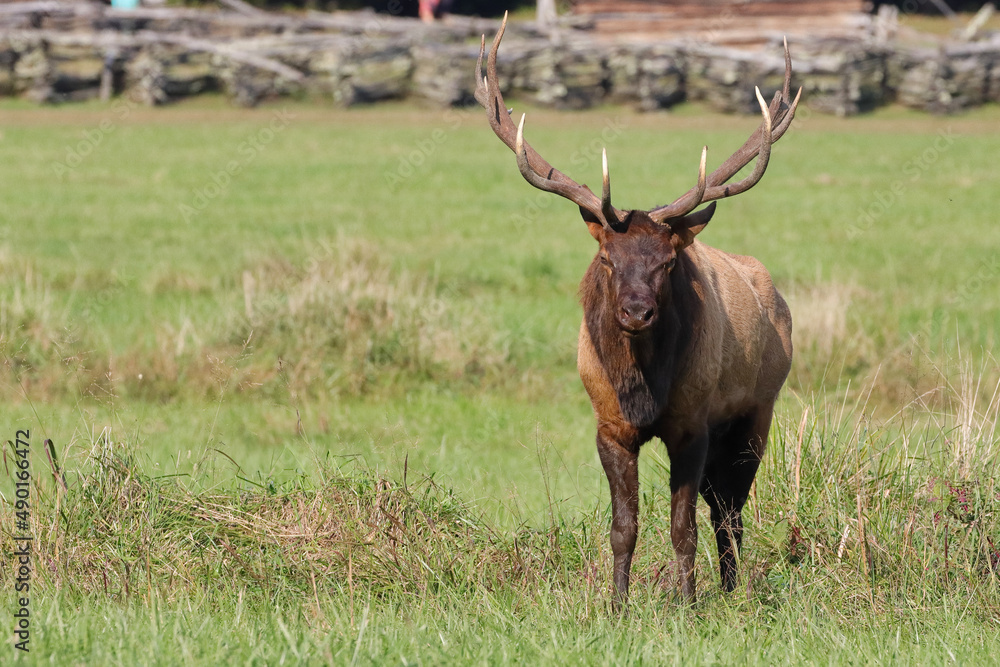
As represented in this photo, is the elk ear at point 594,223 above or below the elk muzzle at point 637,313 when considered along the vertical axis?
above

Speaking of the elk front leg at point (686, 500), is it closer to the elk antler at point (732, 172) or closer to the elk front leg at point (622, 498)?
the elk front leg at point (622, 498)

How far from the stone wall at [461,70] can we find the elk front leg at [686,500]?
26.6 m

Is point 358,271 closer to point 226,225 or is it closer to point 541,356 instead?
point 541,356

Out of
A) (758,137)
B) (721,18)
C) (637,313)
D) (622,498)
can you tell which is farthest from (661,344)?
(721,18)

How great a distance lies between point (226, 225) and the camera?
66.2 feet

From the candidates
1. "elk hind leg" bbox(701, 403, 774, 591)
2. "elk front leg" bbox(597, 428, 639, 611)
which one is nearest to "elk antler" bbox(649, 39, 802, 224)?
"elk front leg" bbox(597, 428, 639, 611)

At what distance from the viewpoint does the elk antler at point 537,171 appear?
5949 millimetres

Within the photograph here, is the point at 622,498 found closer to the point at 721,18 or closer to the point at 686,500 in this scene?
the point at 686,500

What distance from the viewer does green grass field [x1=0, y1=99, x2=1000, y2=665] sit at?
560 cm

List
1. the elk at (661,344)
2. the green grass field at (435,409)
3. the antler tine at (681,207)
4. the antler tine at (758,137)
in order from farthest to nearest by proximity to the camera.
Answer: the antler tine at (758,137), the antler tine at (681,207), the elk at (661,344), the green grass field at (435,409)

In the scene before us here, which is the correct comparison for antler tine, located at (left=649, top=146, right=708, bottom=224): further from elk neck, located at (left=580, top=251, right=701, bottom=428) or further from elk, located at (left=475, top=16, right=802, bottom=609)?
elk neck, located at (left=580, top=251, right=701, bottom=428)

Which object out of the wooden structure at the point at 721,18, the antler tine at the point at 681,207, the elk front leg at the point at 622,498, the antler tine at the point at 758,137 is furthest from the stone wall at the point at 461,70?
the elk front leg at the point at 622,498

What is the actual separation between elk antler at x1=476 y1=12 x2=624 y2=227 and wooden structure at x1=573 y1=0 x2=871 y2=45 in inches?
1223

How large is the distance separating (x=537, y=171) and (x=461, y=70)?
2616 centimetres
